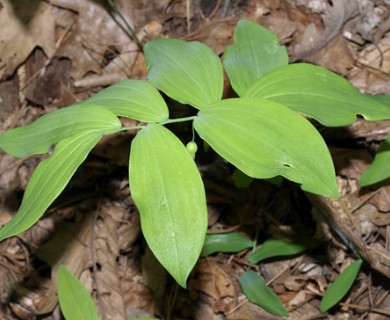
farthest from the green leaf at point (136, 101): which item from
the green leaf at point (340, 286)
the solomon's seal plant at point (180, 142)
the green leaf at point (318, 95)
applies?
the green leaf at point (340, 286)

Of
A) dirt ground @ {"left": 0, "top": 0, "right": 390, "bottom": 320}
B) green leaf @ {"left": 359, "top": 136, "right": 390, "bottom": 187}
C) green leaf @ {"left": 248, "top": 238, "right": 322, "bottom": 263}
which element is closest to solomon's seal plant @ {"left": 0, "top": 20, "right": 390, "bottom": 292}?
green leaf @ {"left": 359, "top": 136, "right": 390, "bottom": 187}

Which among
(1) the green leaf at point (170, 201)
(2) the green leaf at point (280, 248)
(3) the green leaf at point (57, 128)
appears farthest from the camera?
(2) the green leaf at point (280, 248)

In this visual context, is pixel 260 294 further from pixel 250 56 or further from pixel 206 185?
pixel 250 56

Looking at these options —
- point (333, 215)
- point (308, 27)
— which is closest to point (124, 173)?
point (333, 215)

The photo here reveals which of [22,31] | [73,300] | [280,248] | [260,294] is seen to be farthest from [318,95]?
[22,31]

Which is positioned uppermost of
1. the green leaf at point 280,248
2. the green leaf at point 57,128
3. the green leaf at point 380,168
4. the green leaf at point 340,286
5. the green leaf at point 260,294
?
the green leaf at point 57,128

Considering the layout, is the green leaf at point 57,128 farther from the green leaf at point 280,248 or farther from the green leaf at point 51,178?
the green leaf at point 280,248
